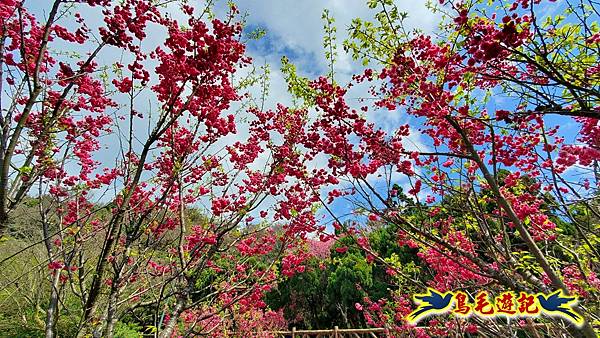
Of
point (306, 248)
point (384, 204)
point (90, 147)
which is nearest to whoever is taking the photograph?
point (384, 204)

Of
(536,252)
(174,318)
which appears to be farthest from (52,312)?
(536,252)

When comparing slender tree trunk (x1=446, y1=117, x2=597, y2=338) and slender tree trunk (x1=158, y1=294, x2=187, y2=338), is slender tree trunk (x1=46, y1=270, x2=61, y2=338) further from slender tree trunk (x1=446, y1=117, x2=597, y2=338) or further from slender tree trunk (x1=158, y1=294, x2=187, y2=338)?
slender tree trunk (x1=446, y1=117, x2=597, y2=338)

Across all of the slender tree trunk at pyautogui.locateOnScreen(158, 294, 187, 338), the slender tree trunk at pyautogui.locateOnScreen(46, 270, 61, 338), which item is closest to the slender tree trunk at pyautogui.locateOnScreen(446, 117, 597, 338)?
the slender tree trunk at pyautogui.locateOnScreen(158, 294, 187, 338)

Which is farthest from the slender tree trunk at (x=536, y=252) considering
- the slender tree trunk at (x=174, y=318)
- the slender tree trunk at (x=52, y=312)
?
the slender tree trunk at (x=52, y=312)

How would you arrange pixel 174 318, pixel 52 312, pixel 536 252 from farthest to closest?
1. pixel 52 312
2. pixel 174 318
3. pixel 536 252

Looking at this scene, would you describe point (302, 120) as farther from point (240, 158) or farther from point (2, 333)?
point (2, 333)

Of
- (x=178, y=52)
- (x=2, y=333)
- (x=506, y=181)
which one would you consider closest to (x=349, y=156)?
(x=506, y=181)

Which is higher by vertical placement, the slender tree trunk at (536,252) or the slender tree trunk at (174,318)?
the slender tree trunk at (536,252)

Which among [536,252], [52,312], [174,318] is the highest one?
Answer: [536,252]

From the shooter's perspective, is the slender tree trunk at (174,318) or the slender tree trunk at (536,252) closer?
the slender tree trunk at (536,252)

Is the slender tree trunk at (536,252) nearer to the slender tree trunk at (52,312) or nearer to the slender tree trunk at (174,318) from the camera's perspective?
the slender tree trunk at (174,318)

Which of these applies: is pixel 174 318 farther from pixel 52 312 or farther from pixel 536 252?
pixel 536 252

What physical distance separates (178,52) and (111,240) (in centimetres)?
158

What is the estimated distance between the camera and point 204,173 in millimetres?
4000
